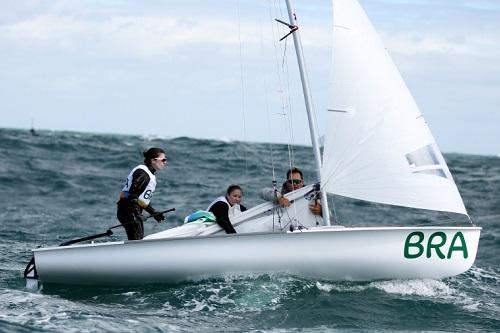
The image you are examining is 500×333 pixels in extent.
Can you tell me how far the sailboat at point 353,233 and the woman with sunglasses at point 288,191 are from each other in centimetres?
69

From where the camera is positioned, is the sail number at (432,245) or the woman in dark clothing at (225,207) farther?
the woman in dark clothing at (225,207)

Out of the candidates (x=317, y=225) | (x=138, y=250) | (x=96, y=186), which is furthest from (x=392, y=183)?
(x=96, y=186)

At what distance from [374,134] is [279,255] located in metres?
1.71

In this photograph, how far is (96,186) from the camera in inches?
803

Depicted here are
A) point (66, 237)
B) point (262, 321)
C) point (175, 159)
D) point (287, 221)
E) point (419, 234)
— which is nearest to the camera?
point (262, 321)

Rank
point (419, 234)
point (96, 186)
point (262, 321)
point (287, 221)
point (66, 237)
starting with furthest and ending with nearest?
point (96, 186)
point (66, 237)
point (287, 221)
point (419, 234)
point (262, 321)

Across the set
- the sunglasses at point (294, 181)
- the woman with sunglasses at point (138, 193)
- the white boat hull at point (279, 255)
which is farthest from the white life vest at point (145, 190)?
the sunglasses at point (294, 181)

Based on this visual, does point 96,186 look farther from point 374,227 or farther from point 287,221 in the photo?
point 374,227

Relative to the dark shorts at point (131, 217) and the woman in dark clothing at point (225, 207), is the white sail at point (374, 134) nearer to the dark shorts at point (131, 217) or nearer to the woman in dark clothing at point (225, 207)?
the woman in dark clothing at point (225, 207)

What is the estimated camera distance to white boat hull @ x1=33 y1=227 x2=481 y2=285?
8.36 m

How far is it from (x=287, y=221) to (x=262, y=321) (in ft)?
7.97

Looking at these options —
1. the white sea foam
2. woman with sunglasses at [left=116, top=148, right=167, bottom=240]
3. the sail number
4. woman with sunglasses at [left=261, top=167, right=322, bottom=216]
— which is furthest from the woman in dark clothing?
the sail number

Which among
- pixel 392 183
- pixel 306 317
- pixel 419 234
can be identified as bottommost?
pixel 306 317

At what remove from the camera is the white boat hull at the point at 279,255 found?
8359 mm
